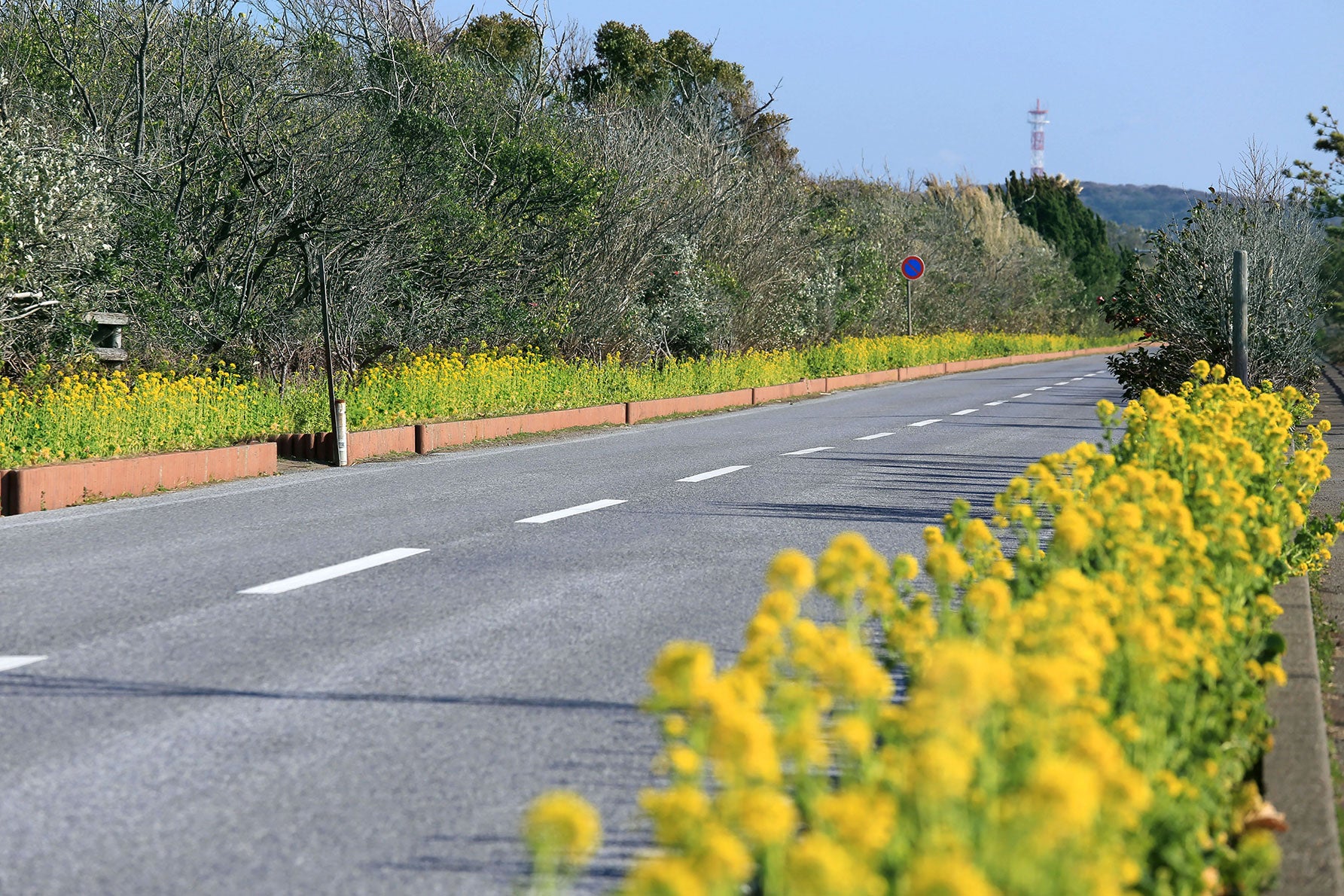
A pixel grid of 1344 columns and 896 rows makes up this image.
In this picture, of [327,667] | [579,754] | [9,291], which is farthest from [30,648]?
[9,291]

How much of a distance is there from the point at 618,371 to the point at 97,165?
8.71m

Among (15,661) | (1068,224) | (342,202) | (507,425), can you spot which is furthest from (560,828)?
(1068,224)

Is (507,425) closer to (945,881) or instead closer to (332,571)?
(332,571)

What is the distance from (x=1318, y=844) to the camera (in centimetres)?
368

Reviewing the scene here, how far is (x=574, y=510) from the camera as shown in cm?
1086

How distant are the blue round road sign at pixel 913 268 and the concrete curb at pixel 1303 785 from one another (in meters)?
40.2

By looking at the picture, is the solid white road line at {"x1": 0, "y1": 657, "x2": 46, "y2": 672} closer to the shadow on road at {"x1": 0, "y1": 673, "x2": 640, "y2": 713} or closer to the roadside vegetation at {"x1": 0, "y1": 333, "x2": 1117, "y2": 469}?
the shadow on road at {"x1": 0, "y1": 673, "x2": 640, "y2": 713}

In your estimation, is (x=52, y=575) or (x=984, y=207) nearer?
Result: (x=52, y=575)

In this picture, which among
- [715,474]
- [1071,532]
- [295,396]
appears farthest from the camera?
[295,396]

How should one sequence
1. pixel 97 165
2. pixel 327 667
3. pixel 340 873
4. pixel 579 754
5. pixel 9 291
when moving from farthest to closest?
1. pixel 97 165
2. pixel 9 291
3. pixel 327 667
4. pixel 579 754
5. pixel 340 873

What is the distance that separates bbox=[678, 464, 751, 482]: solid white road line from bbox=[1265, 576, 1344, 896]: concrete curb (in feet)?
25.7

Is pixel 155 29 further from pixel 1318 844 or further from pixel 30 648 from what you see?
pixel 1318 844

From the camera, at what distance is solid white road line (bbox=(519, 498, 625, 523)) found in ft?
34.0

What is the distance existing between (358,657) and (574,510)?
16.0ft
